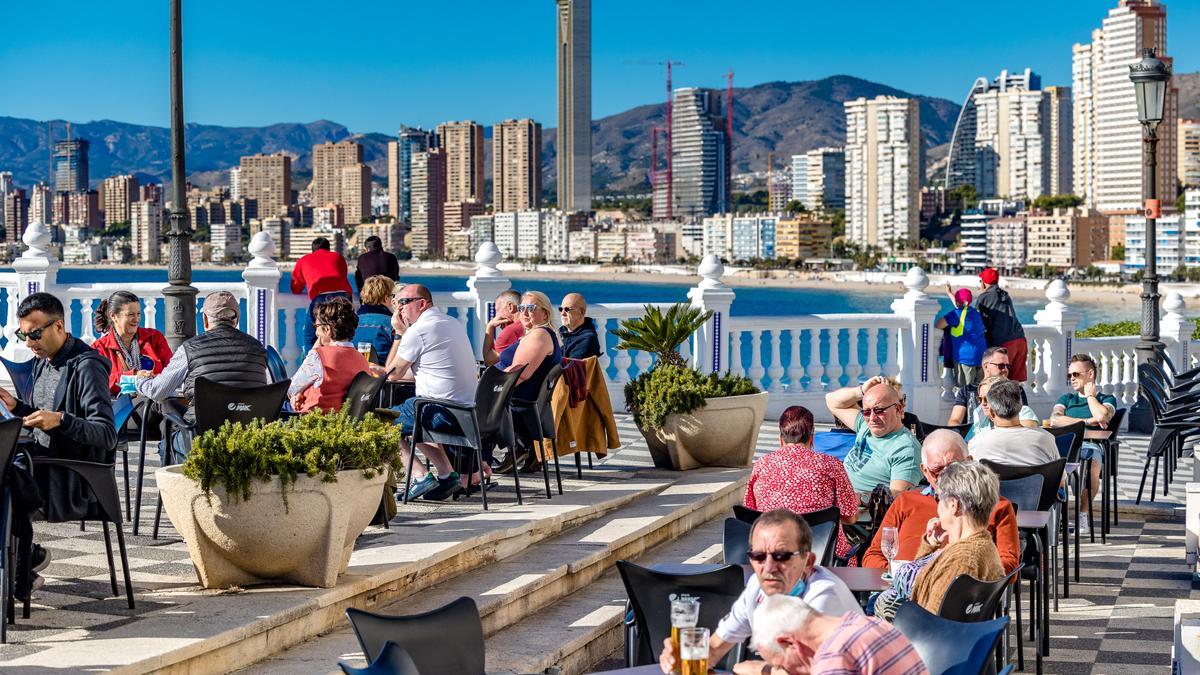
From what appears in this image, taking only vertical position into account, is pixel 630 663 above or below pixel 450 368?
below

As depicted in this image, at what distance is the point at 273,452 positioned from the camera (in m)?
5.30

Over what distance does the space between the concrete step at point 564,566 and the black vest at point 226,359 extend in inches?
54.8

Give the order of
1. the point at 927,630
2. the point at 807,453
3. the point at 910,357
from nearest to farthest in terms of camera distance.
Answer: the point at 927,630, the point at 807,453, the point at 910,357

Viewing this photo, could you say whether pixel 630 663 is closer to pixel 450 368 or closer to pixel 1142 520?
pixel 450 368

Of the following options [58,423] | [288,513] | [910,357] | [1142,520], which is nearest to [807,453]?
[288,513]

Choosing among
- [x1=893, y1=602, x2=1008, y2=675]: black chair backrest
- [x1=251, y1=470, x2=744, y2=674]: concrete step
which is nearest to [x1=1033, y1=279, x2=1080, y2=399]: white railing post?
[x1=251, y1=470, x2=744, y2=674]: concrete step

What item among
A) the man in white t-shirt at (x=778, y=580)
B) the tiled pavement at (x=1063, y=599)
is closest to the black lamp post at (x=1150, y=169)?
the tiled pavement at (x=1063, y=599)

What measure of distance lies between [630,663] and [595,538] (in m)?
2.65

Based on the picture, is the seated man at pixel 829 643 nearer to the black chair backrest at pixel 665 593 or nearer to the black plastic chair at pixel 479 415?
the black chair backrest at pixel 665 593

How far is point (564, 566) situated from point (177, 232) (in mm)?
4797

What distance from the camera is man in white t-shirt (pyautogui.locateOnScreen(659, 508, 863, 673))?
13.0ft

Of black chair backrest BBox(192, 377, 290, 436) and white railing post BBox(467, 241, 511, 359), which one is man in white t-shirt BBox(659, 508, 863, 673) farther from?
white railing post BBox(467, 241, 511, 359)

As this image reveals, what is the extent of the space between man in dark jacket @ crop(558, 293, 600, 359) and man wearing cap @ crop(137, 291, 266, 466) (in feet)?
7.91

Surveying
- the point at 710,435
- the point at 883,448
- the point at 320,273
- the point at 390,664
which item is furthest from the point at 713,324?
the point at 390,664
